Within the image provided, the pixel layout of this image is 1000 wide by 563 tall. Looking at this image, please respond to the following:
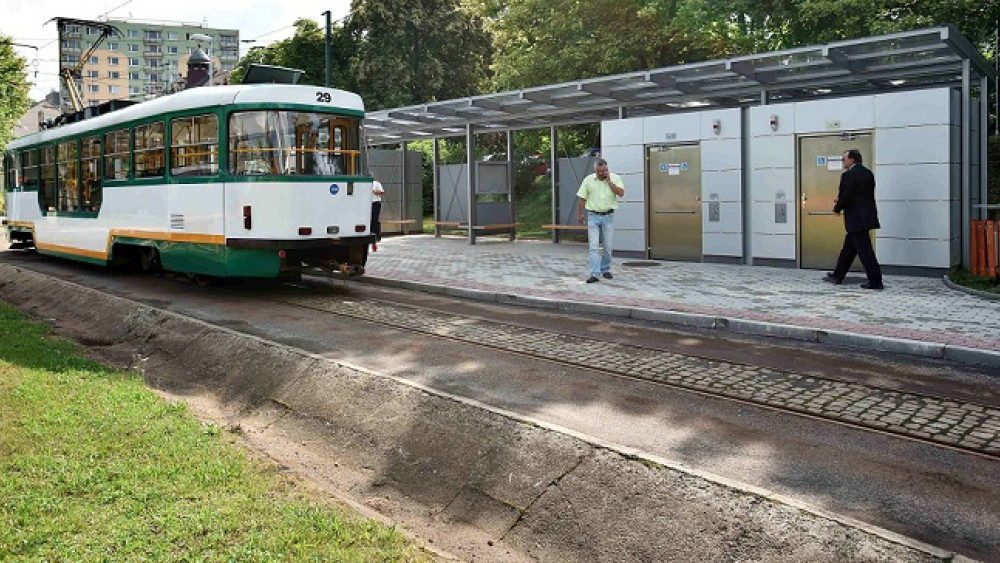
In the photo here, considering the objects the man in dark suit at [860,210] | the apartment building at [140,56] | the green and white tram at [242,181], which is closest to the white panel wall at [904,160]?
the man in dark suit at [860,210]

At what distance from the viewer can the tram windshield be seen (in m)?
12.5

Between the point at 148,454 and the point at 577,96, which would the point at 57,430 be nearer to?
the point at 148,454

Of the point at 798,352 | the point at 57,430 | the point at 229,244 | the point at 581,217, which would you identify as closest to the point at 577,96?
the point at 581,217

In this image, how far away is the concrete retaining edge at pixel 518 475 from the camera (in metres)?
4.35

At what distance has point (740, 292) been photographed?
41.1 feet

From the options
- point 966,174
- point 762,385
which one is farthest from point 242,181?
point 966,174

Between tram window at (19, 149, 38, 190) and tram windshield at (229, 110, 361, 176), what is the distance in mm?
9434

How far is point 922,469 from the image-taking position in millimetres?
5184

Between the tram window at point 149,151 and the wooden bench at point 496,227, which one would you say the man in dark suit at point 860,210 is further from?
the wooden bench at point 496,227

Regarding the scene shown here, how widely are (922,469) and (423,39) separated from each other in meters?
43.7

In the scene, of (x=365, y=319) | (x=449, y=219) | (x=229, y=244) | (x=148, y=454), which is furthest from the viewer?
(x=449, y=219)

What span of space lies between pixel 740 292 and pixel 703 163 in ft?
16.2

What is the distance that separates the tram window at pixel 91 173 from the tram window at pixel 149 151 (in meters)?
1.98

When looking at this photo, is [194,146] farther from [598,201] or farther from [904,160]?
[904,160]
